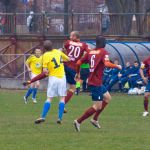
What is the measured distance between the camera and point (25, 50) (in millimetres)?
40062

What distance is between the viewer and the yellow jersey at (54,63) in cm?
1769

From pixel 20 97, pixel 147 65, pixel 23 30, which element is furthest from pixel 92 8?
pixel 147 65

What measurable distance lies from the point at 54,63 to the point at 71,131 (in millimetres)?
2051

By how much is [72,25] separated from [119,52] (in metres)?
5.03

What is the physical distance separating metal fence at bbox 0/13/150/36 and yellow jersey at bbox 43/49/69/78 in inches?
838

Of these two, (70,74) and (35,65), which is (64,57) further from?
(35,65)

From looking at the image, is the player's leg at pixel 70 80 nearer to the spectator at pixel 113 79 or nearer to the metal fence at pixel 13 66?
the spectator at pixel 113 79

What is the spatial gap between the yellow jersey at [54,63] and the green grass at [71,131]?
1.21 m

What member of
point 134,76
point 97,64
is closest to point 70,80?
point 97,64

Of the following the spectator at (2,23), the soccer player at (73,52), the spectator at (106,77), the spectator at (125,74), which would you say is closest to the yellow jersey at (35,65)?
the soccer player at (73,52)

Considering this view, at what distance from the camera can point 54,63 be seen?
17750mm

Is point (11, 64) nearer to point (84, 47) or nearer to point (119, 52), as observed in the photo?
point (119, 52)

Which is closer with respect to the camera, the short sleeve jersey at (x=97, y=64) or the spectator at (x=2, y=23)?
the short sleeve jersey at (x=97, y=64)

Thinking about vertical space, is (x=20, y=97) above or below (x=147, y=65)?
below
